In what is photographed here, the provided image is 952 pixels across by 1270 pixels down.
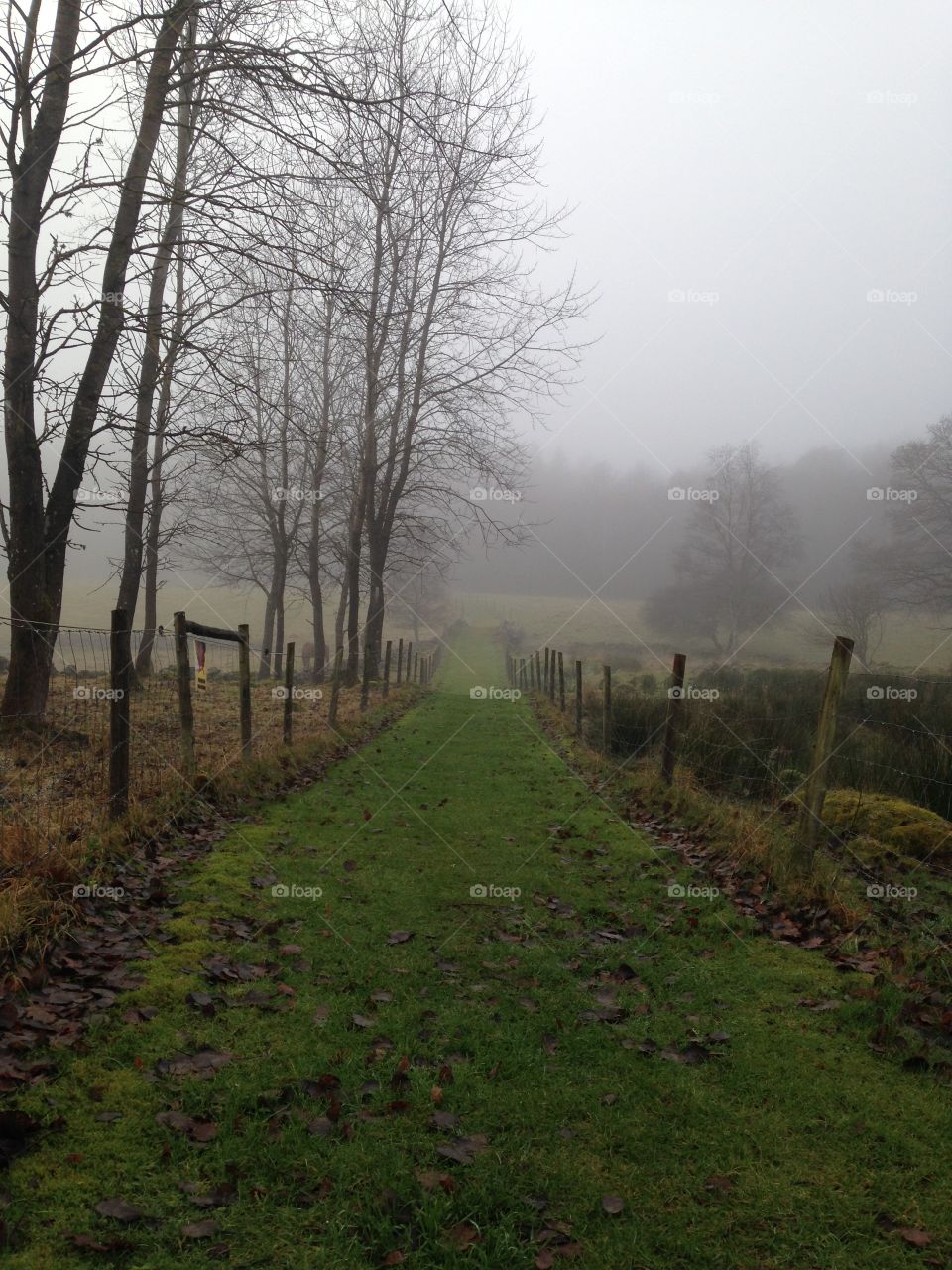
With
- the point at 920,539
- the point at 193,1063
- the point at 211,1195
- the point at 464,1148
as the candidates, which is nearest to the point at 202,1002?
the point at 193,1063

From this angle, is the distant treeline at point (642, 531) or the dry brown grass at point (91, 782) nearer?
the dry brown grass at point (91, 782)

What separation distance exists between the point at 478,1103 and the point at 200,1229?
4.18 feet

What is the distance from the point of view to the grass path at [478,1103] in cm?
284

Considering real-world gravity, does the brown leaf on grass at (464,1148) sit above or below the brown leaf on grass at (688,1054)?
above

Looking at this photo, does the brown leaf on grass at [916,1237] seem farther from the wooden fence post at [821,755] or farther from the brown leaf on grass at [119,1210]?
the wooden fence post at [821,755]

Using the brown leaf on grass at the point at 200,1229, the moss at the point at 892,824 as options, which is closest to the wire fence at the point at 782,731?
the moss at the point at 892,824

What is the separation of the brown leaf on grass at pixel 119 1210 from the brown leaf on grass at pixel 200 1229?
177 mm

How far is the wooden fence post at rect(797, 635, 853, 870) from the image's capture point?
6.69 m

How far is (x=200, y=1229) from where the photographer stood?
9.12 ft

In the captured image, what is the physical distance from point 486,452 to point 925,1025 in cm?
2006

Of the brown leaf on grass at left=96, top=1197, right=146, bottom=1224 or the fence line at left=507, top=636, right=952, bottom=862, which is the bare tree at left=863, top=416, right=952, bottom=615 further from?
the brown leaf on grass at left=96, top=1197, right=146, bottom=1224

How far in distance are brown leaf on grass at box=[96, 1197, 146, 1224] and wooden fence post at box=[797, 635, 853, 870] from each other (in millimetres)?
5434

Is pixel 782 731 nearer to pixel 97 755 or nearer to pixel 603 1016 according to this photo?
pixel 603 1016

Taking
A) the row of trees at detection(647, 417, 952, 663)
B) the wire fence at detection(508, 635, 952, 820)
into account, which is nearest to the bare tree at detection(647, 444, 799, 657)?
the row of trees at detection(647, 417, 952, 663)
